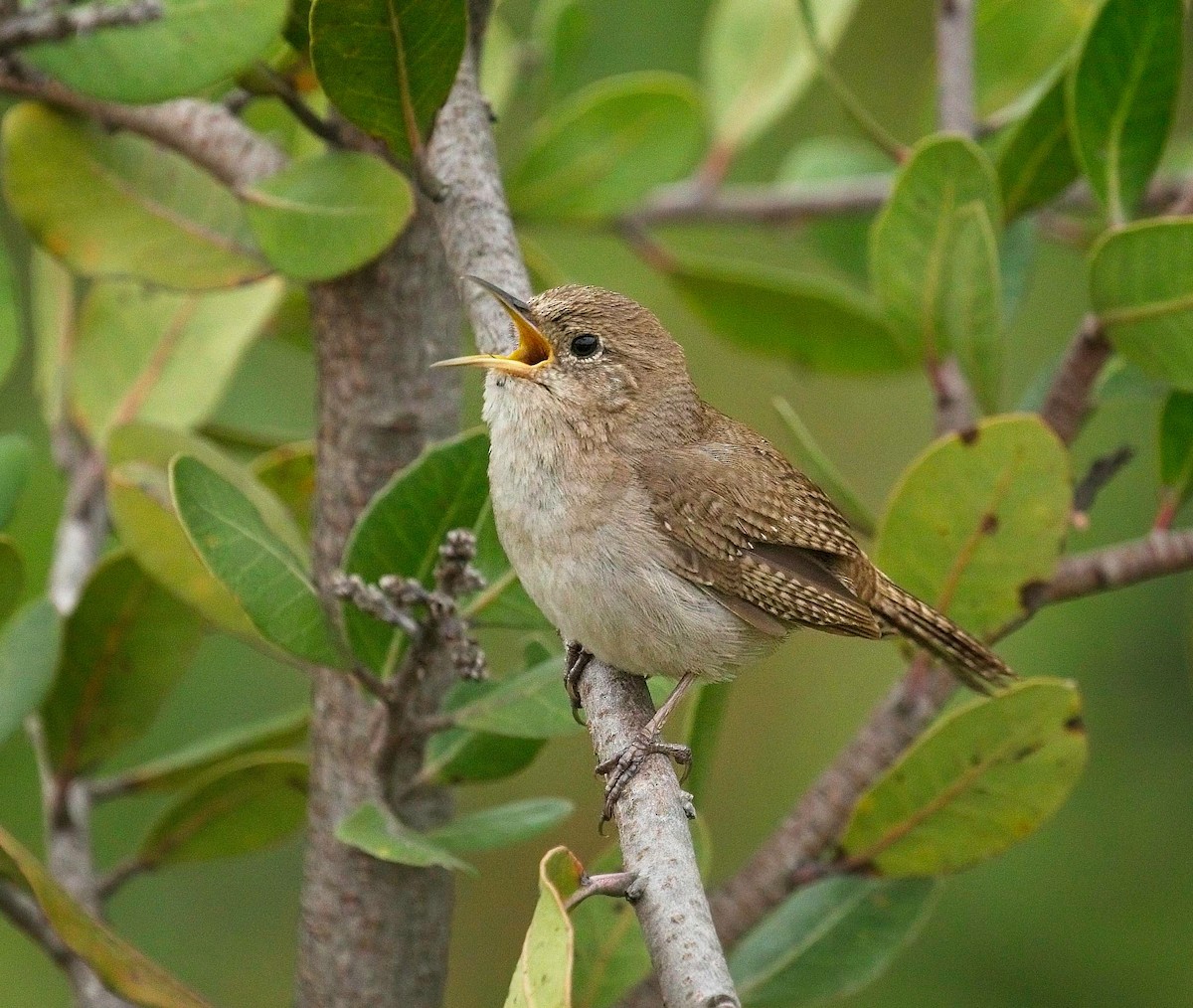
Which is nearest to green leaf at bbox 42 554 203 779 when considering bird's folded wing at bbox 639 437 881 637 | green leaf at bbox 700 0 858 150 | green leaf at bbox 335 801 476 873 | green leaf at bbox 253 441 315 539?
green leaf at bbox 253 441 315 539

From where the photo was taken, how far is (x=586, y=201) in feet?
11.0

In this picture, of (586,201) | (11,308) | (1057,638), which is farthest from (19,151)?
(1057,638)

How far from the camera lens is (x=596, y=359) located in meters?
3.06

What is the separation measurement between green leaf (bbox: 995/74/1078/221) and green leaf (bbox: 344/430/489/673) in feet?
3.89

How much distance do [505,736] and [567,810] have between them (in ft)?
0.51

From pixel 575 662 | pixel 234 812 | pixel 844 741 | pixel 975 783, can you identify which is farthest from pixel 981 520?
pixel 844 741

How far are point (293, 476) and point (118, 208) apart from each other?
0.58 m

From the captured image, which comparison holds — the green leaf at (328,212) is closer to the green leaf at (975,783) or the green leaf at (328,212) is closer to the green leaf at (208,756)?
the green leaf at (208,756)

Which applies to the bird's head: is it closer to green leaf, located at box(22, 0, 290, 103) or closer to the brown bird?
the brown bird

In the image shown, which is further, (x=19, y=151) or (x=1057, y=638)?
(x=1057, y=638)

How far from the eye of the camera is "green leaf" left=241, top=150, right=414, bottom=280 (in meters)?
2.38

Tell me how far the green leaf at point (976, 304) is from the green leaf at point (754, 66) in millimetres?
1152

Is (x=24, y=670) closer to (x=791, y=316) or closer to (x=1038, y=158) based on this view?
(x=791, y=316)

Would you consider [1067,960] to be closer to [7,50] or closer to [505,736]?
[505,736]
